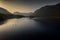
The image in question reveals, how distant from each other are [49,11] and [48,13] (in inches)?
1.6

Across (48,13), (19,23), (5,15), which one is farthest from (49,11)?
(5,15)

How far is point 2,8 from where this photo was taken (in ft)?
6.24

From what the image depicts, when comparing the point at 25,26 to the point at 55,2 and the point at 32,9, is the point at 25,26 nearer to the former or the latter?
the point at 32,9

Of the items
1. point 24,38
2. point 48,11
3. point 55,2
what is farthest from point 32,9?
point 24,38

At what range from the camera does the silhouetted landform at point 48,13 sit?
186 cm

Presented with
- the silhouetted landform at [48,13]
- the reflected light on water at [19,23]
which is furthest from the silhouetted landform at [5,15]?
the silhouetted landform at [48,13]

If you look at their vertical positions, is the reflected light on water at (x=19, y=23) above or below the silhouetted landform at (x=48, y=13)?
below

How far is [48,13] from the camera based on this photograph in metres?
1.90

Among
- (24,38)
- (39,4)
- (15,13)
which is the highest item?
(39,4)

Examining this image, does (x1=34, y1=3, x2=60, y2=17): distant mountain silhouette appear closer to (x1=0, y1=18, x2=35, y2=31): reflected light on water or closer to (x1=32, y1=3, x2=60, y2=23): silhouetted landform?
(x1=32, y1=3, x2=60, y2=23): silhouetted landform

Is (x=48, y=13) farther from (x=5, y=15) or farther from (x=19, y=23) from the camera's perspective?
(x=5, y=15)

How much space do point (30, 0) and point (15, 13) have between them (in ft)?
1.05

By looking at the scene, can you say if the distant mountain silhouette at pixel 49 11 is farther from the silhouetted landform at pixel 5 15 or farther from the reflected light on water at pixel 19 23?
the silhouetted landform at pixel 5 15

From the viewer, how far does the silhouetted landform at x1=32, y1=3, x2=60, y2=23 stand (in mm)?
1860
